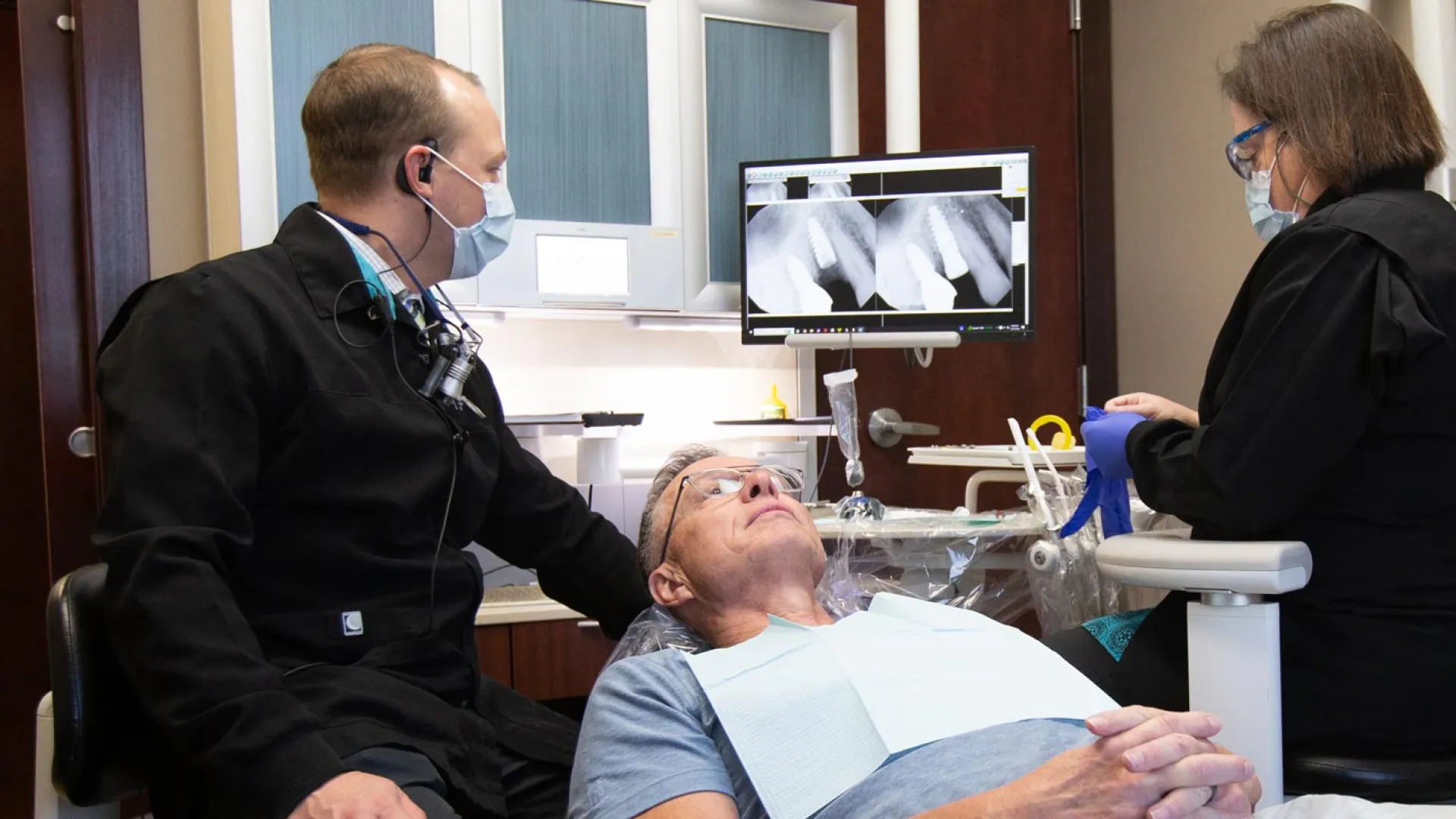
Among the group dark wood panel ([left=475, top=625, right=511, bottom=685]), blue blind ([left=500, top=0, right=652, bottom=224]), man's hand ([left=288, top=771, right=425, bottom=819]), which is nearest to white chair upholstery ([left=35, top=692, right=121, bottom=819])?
man's hand ([left=288, top=771, right=425, bottom=819])

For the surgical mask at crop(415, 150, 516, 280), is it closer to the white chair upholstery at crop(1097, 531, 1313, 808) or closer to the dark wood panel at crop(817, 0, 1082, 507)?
the white chair upholstery at crop(1097, 531, 1313, 808)

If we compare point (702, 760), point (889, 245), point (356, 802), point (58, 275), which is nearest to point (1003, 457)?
point (889, 245)

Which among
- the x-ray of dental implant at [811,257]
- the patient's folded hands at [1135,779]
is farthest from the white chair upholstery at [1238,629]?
the x-ray of dental implant at [811,257]

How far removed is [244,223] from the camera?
223 centimetres

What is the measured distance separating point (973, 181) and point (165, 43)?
177 cm

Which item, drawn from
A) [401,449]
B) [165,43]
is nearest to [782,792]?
[401,449]

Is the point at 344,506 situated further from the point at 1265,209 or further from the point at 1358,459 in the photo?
the point at 1265,209

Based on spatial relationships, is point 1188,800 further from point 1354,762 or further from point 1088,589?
point 1088,589

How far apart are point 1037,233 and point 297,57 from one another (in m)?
1.92

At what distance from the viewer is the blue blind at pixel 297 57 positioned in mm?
2242

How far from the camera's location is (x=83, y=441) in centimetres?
232

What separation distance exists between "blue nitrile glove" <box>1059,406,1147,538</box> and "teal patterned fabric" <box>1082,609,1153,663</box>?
0.47 ft

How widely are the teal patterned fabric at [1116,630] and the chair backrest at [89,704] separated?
1.19 metres

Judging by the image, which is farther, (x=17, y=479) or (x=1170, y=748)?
(x=17, y=479)
